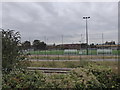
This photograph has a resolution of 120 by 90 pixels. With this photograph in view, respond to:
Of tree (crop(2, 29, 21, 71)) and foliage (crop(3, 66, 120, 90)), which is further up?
tree (crop(2, 29, 21, 71))

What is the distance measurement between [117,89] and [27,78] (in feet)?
10.2

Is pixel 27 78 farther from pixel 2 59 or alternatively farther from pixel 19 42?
pixel 19 42

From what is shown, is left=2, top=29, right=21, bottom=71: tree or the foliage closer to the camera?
the foliage

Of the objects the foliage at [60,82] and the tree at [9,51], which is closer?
the foliage at [60,82]

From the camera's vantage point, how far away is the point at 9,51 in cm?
552

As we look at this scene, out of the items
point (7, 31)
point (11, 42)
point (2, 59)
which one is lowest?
point (2, 59)

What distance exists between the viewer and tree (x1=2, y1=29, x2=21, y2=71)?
5.38 meters

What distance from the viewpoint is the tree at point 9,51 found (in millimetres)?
5377

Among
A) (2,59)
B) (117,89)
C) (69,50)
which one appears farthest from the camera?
(69,50)

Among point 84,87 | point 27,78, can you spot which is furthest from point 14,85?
point 84,87

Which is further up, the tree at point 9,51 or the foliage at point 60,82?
the tree at point 9,51

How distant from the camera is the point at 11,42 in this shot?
5.62 meters

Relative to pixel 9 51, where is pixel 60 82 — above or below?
below

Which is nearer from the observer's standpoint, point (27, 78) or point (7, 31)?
point (27, 78)
